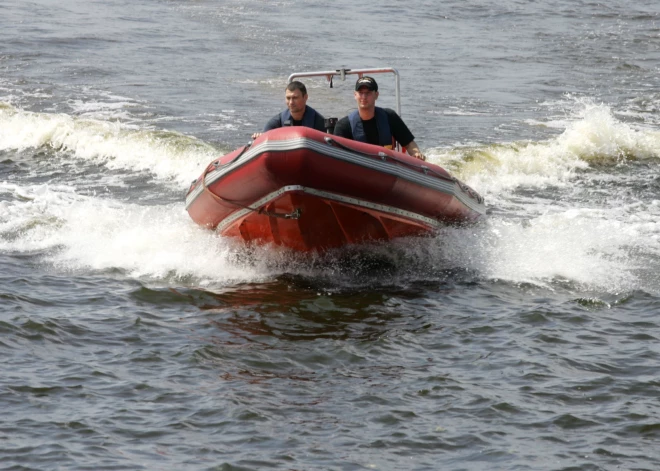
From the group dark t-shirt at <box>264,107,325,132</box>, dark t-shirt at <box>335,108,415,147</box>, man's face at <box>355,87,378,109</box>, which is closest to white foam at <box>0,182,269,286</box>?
dark t-shirt at <box>264,107,325,132</box>

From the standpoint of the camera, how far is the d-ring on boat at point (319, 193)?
646 cm

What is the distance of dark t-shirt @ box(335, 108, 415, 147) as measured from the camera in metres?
7.49

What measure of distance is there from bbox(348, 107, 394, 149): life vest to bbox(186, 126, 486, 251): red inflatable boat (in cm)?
50

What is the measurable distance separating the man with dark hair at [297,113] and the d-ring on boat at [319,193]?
23.0 inches

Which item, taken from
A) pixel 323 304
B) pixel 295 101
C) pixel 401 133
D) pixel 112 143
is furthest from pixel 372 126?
pixel 112 143

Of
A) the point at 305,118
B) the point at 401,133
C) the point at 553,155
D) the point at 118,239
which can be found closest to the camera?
the point at 305,118

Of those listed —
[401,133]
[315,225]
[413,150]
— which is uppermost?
Result: [401,133]

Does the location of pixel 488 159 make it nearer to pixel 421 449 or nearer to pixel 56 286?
pixel 56 286

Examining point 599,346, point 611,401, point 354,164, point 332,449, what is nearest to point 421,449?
point 332,449

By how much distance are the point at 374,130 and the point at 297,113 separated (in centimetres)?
61

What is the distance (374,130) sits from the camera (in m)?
7.55

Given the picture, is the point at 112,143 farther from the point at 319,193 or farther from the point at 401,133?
the point at 319,193

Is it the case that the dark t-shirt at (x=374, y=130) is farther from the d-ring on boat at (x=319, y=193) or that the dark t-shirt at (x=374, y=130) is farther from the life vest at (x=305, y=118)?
the d-ring on boat at (x=319, y=193)

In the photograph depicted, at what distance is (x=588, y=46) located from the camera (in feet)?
66.3
